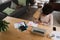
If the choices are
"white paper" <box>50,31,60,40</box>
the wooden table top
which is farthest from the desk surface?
"white paper" <box>50,31,60,40</box>

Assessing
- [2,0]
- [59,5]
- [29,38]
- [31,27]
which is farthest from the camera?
[2,0]

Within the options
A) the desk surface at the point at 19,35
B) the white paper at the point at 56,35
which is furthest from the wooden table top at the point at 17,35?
the white paper at the point at 56,35

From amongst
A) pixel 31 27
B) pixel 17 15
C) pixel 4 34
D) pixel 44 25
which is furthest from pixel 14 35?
pixel 17 15

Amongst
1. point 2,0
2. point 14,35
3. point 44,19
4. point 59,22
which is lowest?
point 59,22

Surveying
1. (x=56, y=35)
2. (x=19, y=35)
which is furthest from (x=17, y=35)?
(x=56, y=35)

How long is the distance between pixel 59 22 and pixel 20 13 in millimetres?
1410

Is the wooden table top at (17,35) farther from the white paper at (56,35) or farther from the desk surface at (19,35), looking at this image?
the white paper at (56,35)

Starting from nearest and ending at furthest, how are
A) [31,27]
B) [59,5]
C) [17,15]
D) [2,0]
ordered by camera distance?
[31,27], [17,15], [59,5], [2,0]

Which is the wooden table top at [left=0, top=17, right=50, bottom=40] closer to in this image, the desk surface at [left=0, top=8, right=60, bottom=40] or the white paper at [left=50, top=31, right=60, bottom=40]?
the desk surface at [left=0, top=8, right=60, bottom=40]

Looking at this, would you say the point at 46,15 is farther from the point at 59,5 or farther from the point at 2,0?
the point at 2,0

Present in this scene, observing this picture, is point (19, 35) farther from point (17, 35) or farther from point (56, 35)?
point (56, 35)

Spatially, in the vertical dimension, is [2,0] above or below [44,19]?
above

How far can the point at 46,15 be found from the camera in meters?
2.55

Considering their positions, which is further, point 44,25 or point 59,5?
point 59,5
